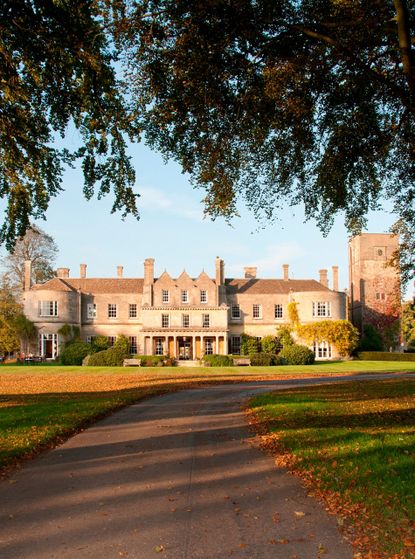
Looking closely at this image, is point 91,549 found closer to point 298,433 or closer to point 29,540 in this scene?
point 29,540

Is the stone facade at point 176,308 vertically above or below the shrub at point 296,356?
above

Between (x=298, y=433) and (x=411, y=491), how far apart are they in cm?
423

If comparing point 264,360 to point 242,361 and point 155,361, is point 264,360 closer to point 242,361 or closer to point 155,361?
point 242,361

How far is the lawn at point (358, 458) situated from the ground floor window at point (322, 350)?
38463mm

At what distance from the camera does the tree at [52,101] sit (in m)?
10.1

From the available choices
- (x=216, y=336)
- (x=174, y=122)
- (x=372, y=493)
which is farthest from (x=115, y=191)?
(x=216, y=336)

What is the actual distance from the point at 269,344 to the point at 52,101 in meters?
46.6

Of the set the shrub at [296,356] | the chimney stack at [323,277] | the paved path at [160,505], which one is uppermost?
the chimney stack at [323,277]

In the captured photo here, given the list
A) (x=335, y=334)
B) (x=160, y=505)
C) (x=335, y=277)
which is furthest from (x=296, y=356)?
(x=160, y=505)

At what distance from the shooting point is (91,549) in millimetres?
5066

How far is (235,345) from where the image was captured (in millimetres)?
58500

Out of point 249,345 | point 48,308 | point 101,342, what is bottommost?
point 249,345

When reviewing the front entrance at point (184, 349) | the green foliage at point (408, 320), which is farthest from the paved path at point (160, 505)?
the green foliage at point (408, 320)

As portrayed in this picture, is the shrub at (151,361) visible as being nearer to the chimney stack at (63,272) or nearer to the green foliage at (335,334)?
the green foliage at (335,334)
